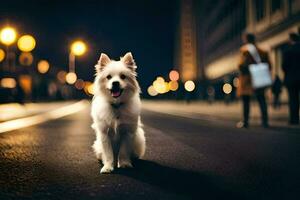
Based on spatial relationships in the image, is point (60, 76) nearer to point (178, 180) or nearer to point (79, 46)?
point (79, 46)

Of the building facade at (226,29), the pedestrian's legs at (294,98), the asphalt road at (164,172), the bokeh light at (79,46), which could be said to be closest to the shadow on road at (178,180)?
the asphalt road at (164,172)

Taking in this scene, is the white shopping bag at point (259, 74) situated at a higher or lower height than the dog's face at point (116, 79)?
higher

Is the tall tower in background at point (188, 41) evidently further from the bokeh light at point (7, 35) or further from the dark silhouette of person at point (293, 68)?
the dark silhouette of person at point (293, 68)

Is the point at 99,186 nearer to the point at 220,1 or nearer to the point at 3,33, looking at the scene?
the point at 3,33

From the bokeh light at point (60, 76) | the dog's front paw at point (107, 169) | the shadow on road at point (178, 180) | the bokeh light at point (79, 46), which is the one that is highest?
the bokeh light at point (60, 76)

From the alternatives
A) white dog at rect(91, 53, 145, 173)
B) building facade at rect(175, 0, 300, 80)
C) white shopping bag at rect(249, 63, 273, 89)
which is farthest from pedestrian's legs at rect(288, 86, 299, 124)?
building facade at rect(175, 0, 300, 80)

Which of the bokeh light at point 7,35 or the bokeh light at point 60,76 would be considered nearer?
the bokeh light at point 7,35

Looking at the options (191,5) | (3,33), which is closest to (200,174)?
(3,33)

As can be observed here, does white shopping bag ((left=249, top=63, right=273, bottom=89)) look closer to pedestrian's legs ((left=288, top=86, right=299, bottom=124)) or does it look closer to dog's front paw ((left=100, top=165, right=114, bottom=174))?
pedestrian's legs ((left=288, top=86, right=299, bottom=124))

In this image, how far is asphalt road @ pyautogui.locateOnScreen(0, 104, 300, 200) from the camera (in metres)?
4.78

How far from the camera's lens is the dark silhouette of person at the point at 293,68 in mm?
13391

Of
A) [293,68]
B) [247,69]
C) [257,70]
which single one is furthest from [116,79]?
[293,68]

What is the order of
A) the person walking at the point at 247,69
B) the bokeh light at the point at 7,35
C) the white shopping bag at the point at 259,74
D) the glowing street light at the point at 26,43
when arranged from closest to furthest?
1. the white shopping bag at the point at 259,74
2. the person walking at the point at 247,69
3. the bokeh light at the point at 7,35
4. the glowing street light at the point at 26,43

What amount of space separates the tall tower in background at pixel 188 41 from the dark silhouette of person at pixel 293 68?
100930 mm
